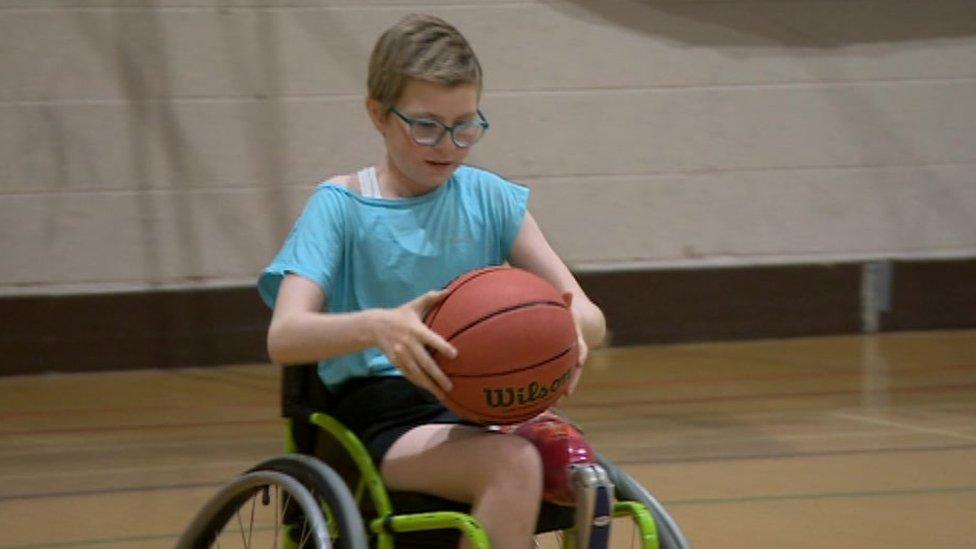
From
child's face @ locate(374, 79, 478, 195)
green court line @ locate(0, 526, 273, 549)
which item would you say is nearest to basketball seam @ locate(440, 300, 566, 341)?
child's face @ locate(374, 79, 478, 195)

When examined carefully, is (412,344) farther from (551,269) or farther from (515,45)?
(515,45)

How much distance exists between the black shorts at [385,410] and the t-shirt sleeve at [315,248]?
0.15 meters

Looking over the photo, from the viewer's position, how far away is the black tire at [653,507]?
69.0 inches

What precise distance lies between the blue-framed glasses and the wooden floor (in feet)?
4.17

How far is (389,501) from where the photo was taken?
5.85 feet

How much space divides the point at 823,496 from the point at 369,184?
1.62 m

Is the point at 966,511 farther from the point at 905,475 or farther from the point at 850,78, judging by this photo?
the point at 850,78

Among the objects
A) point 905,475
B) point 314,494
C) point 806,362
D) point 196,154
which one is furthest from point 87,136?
point 314,494

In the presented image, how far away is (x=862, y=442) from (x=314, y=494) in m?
2.18

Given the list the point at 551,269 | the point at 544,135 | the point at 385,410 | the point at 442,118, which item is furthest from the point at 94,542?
the point at 544,135

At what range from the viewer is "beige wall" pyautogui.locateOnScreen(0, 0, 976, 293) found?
15.1 feet

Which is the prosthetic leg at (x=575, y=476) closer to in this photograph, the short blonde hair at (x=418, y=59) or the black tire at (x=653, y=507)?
the black tire at (x=653, y=507)

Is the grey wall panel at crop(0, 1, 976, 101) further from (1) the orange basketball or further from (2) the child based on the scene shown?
(1) the orange basketball

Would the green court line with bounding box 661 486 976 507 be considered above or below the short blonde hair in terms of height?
below
